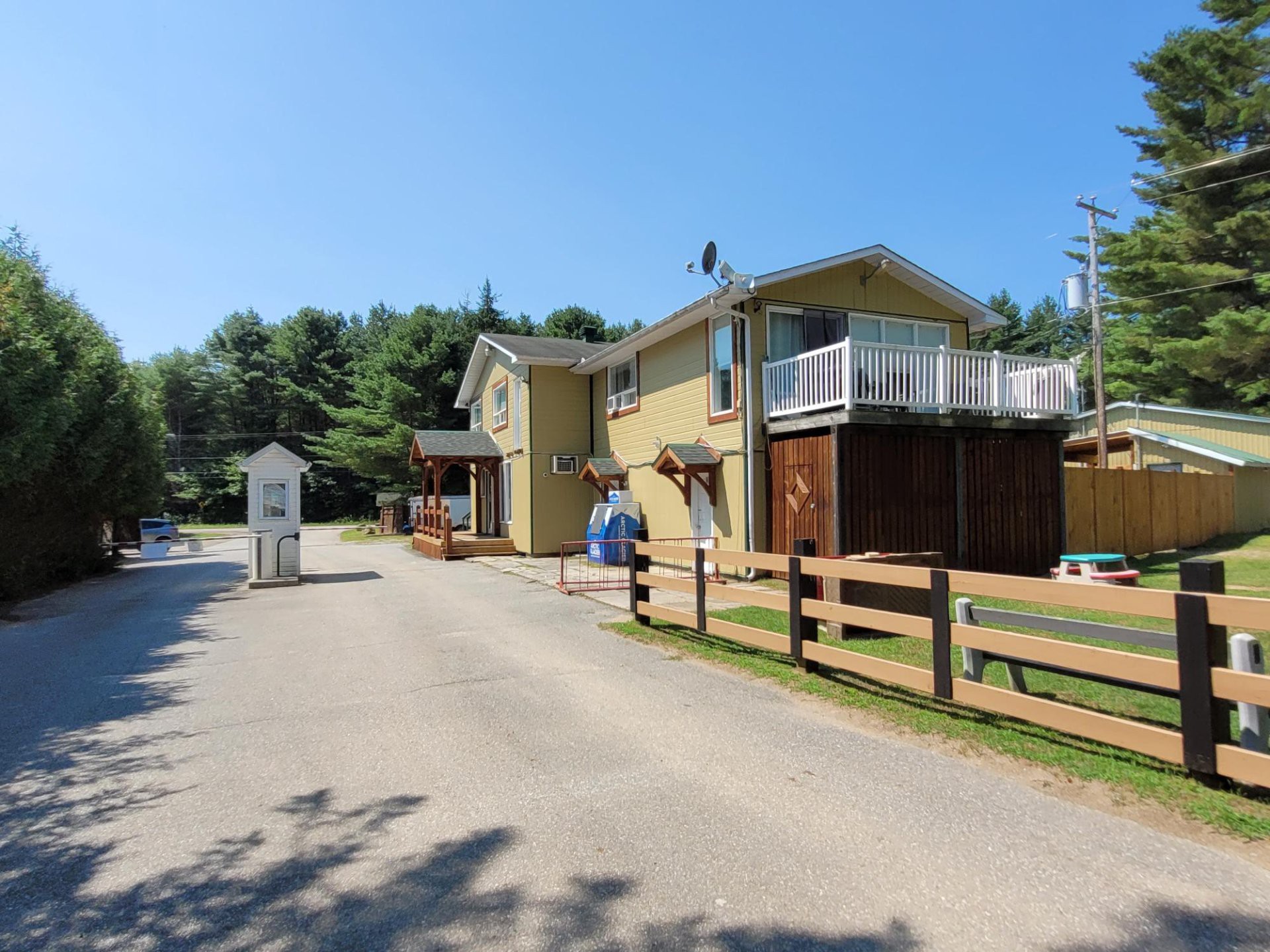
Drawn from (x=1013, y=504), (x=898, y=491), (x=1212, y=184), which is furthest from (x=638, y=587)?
(x=1212, y=184)

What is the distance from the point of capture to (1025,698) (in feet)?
14.9

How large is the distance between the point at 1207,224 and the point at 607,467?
2214 cm

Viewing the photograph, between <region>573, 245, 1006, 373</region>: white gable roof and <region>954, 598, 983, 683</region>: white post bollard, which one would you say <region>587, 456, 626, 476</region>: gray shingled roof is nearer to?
<region>573, 245, 1006, 373</region>: white gable roof

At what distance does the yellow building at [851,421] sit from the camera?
11.8 meters

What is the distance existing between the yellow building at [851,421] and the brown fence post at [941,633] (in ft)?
20.8

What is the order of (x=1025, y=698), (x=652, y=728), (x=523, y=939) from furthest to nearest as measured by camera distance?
(x=652, y=728) < (x=1025, y=698) < (x=523, y=939)

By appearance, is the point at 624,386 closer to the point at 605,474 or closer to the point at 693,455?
the point at 605,474

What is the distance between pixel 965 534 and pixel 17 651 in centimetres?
1369

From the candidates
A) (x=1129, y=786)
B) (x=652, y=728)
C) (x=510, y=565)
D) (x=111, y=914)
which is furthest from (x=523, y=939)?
(x=510, y=565)

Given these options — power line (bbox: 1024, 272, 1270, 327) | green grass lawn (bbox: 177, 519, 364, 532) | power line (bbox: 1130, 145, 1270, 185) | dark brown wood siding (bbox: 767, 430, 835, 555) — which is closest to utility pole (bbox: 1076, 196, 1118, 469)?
power line (bbox: 1024, 272, 1270, 327)

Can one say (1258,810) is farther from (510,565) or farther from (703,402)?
(510,565)

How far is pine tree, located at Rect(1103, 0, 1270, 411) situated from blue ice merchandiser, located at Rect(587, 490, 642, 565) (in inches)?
645

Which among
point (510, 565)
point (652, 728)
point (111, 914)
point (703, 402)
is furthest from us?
point (510, 565)

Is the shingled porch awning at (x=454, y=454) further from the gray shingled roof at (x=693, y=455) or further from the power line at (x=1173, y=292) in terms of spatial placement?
the power line at (x=1173, y=292)
